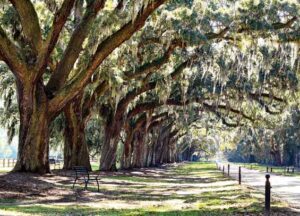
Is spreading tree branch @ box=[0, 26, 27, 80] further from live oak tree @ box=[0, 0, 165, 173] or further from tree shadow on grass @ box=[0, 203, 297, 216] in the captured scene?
tree shadow on grass @ box=[0, 203, 297, 216]

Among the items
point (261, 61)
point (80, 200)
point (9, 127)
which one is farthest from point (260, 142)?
point (80, 200)

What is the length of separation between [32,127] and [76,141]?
9.35 meters

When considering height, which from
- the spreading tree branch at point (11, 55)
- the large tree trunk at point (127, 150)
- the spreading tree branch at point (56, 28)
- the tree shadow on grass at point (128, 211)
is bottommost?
the tree shadow on grass at point (128, 211)

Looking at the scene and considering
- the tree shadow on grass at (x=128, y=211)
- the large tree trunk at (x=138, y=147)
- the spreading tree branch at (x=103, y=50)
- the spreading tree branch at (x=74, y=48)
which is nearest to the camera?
the tree shadow on grass at (x=128, y=211)

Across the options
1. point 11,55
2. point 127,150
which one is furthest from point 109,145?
point 11,55

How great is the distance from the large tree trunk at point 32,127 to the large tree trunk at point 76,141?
27.0 ft

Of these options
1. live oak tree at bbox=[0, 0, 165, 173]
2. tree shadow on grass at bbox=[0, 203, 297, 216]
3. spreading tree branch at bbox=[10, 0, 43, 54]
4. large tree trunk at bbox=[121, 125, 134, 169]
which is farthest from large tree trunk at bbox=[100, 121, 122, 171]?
tree shadow on grass at bbox=[0, 203, 297, 216]

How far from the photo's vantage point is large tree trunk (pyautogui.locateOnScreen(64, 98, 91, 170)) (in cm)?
2888

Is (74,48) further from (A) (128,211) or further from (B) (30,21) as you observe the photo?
(A) (128,211)

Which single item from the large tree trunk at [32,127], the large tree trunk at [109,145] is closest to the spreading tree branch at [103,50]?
the large tree trunk at [32,127]

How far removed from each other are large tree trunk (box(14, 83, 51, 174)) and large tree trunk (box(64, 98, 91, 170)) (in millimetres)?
8227

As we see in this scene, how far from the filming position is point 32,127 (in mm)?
20062

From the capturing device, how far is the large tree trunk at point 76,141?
28875mm

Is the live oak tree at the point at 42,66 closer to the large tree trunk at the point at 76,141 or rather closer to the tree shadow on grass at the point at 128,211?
the tree shadow on grass at the point at 128,211
